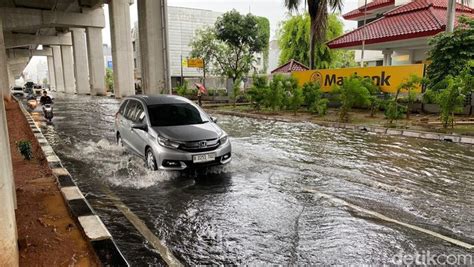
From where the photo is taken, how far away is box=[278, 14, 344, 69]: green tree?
38219 millimetres

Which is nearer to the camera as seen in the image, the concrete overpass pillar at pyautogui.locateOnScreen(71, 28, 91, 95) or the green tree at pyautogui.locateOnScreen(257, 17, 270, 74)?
the green tree at pyautogui.locateOnScreen(257, 17, 270, 74)

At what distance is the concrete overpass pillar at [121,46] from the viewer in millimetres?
32438

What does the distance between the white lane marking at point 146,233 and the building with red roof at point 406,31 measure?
17767 millimetres

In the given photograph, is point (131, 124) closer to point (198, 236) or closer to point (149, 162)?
point (149, 162)

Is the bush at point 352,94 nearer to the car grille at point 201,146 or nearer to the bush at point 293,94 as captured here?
the bush at point 293,94

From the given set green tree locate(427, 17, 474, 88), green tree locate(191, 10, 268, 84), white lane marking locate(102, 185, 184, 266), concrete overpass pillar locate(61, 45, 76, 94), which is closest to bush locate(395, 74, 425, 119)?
green tree locate(427, 17, 474, 88)

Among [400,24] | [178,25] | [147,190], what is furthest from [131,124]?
[178,25]

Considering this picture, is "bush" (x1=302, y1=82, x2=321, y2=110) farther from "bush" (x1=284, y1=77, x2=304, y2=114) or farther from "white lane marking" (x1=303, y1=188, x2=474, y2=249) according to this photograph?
"white lane marking" (x1=303, y1=188, x2=474, y2=249)

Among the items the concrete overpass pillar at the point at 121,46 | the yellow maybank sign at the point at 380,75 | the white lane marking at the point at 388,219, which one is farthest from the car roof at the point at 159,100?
the concrete overpass pillar at the point at 121,46

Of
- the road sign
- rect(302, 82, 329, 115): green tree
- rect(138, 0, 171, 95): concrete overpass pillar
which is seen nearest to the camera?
rect(302, 82, 329, 115): green tree

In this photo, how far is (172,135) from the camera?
7.17 meters

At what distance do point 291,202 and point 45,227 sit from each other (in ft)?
11.3

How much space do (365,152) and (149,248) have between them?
7.04 m

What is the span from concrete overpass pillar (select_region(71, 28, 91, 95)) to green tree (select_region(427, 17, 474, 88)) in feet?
147
